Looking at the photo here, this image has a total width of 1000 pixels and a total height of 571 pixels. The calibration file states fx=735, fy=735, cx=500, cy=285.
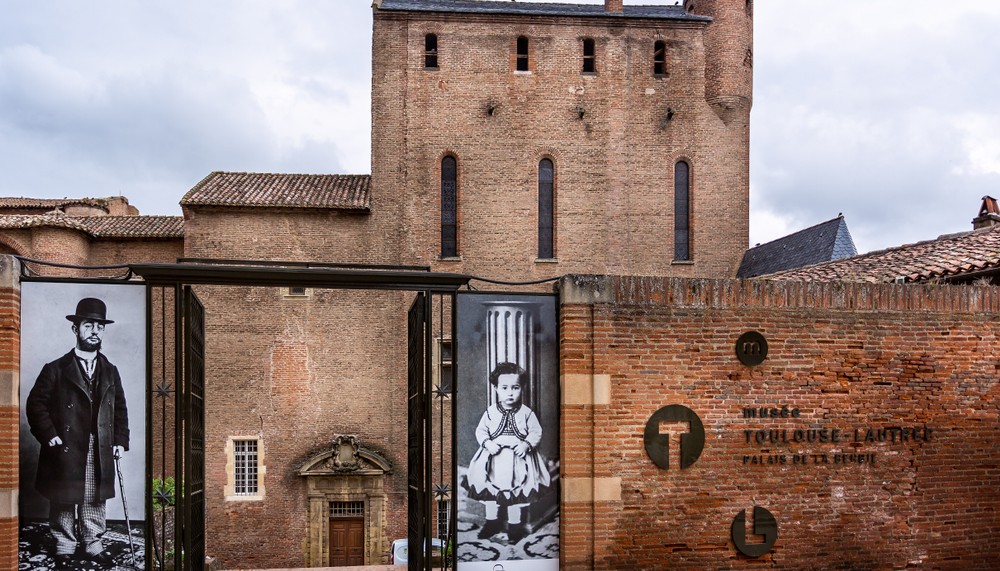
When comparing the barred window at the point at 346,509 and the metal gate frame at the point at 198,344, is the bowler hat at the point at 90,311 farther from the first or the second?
the barred window at the point at 346,509

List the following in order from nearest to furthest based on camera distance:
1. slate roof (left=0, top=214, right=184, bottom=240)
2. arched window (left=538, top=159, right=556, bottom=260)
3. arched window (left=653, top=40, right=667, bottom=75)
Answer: slate roof (left=0, top=214, right=184, bottom=240) < arched window (left=538, top=159, right=556, bottom=260) < arched window (left=653, top=40, right=667, bottom=75)

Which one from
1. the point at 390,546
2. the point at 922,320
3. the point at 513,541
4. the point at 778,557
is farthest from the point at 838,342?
the point at 390,546

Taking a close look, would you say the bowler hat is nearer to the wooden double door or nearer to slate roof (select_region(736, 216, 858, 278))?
the wooden double door

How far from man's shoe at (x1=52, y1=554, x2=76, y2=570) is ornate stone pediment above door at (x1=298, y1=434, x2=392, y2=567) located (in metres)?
12.8

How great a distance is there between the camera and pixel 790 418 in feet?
25.0

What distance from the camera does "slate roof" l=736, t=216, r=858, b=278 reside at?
21156mm

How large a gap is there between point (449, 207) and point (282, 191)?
4820mm

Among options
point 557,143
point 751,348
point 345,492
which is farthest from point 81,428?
point 557,143

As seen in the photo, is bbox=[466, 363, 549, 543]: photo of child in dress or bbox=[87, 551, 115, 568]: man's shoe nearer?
bbox=[87, 551, 115, 568]: man's shoe

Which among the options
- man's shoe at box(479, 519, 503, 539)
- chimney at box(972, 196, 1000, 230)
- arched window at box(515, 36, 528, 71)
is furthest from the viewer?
arched window at box(515, 36, 528, 71)

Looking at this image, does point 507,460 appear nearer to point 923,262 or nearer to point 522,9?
point 923,262

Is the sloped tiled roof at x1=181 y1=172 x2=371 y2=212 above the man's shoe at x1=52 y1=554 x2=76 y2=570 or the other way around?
above

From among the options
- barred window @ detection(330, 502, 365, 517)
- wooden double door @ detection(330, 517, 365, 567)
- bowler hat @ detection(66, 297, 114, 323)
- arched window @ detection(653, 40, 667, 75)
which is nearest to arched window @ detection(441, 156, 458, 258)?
arched window @ detection(653, 40, 667, 75)

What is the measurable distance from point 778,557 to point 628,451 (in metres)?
1.94
